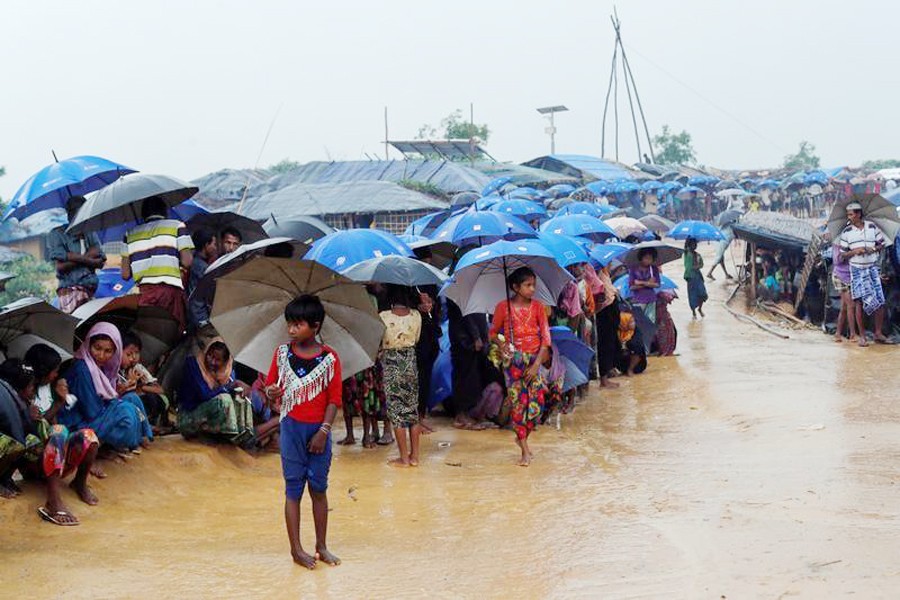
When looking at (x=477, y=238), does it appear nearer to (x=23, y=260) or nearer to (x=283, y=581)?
(x=283, y=581)

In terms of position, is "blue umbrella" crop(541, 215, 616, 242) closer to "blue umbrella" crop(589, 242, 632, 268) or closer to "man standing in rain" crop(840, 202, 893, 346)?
"blue umbrella" crop(589, 242, 632, 268)

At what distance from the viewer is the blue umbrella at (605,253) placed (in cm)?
1084

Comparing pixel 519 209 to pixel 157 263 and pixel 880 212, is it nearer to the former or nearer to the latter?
pixel 880 212

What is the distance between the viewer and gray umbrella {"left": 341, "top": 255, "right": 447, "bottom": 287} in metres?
7.66

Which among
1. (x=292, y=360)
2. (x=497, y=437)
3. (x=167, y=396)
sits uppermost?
(x=292, y=360)

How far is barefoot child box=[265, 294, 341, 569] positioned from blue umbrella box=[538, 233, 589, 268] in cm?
421

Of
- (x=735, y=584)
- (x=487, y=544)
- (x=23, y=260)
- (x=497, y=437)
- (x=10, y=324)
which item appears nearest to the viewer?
(x=735, y=584)

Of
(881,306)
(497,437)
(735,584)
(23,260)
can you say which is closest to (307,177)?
(23,260)

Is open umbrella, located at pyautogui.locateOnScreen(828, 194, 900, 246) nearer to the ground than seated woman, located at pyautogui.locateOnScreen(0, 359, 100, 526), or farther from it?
farther from it

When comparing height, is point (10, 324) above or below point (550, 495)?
above

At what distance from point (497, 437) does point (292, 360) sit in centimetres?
386

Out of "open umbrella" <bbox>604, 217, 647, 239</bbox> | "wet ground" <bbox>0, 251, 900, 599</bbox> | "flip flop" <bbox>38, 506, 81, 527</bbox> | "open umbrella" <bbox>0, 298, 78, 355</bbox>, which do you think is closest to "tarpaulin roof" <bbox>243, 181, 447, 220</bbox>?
"open umbrella" <bbox>604, 217, 647, 239</bbox>

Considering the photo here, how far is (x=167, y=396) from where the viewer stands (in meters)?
7.80

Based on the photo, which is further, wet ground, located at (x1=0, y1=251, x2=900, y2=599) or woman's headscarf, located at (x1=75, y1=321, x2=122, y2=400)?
woman's headscarf, located at (x1=75, y1=321, x2=122, y2=400)
